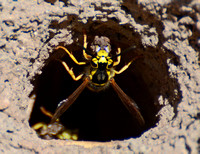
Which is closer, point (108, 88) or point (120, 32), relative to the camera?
point (120, 32)

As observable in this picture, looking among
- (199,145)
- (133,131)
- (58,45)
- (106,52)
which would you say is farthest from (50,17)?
(133,131)

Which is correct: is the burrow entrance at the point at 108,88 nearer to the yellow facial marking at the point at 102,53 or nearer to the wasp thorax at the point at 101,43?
the wasp thorax at the point at 101,43

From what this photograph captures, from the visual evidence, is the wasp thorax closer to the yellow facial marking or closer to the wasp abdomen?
the yellow facial marking

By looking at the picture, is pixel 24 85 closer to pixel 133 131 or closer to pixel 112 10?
pixel 112 10

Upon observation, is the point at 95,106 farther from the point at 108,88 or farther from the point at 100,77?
the point at 100,77

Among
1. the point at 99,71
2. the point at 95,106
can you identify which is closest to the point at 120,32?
the point at 99,71

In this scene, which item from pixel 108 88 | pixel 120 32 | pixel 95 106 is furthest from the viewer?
pixel 95 106
